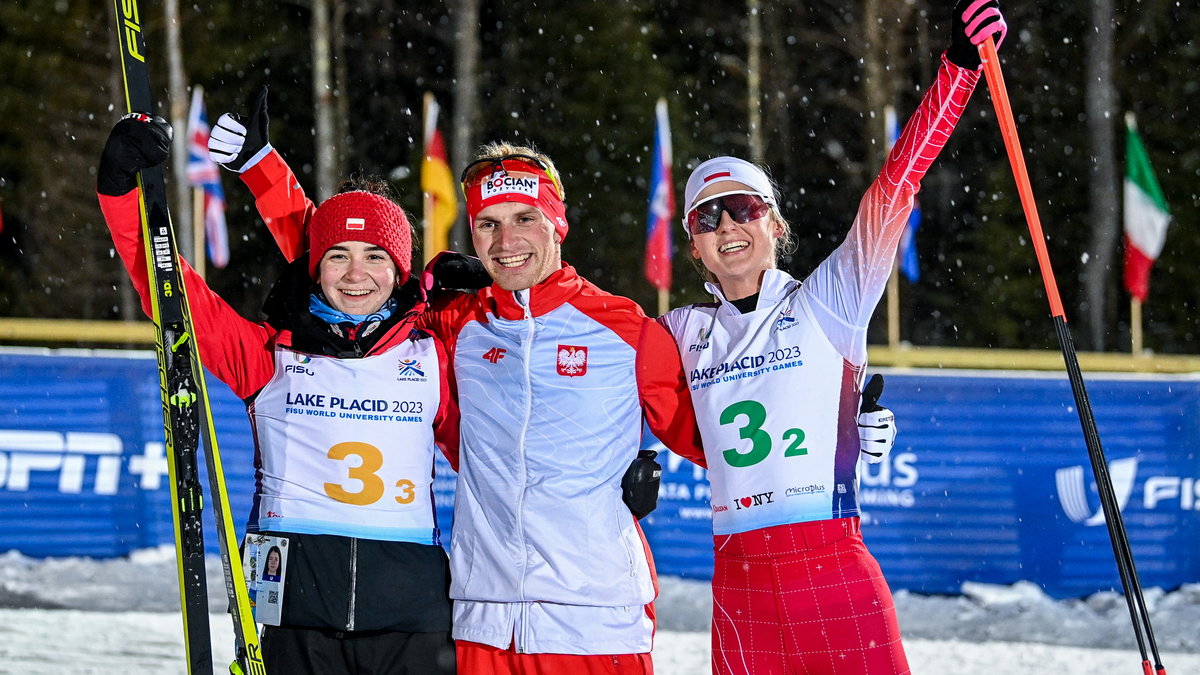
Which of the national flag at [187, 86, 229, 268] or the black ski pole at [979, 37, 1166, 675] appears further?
the national flag at [187, 86, 229, 268]

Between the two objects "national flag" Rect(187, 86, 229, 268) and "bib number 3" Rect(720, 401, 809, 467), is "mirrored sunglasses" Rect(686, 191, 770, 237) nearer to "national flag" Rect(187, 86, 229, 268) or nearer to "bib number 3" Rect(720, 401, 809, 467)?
"bib number 3" Rect(720, 401, 809, 467)

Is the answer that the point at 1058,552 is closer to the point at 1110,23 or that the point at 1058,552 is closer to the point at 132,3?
the point at 132,3

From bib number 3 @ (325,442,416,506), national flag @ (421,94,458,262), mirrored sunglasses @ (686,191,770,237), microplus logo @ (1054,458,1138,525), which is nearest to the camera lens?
bib number 3 @ (325,442,416,506)

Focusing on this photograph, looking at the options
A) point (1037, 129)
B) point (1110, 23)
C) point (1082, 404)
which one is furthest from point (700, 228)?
point (1037, 129)

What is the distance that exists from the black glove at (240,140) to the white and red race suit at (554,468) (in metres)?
0.93

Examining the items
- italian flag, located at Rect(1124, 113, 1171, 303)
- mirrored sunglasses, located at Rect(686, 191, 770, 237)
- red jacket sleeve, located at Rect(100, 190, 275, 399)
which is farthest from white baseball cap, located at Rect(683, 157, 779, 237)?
italian flag, located at Rect(1124, 113, 1171, 303)

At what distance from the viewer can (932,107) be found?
127 inches

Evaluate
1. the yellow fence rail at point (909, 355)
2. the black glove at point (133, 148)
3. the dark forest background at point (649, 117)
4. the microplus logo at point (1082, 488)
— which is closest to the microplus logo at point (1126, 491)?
the microplus logo at point (1082, 488)

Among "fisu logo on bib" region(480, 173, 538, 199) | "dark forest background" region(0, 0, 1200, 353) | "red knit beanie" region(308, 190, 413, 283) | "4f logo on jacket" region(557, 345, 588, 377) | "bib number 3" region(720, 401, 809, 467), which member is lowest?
"bib number 3" region(720, 401, 809, 467)

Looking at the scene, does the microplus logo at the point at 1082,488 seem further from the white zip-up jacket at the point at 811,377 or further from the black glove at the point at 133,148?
the black glove at the point at 133,148

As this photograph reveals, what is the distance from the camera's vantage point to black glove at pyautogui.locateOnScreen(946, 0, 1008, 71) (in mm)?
3193

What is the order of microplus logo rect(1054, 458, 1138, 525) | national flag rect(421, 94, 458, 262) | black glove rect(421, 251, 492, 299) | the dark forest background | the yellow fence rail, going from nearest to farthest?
1. black glove rect(421, 251, 492, 299)
2. microplus logo rect(1054, 458, 1138, 525)
3. the yellow fence rail
4. national flag rect(421, 94, 458, 262)
5. the dark forest background

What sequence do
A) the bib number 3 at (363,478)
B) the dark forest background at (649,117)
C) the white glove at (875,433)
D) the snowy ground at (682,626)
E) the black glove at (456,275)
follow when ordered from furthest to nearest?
the dark forest background at (649,117) < the snowy ground at (682,626) < the black glove at (456,275) < the white glove at (875,433) < the bib number 3 at (363,478)

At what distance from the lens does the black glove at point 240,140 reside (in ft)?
12.2
